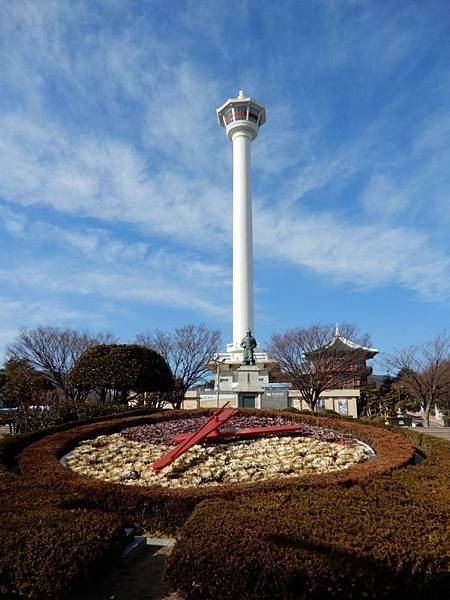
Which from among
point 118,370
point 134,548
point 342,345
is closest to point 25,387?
point 118,370

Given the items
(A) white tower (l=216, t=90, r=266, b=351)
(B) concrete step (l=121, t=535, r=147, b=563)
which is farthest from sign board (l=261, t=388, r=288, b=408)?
(B) concrete step (l=121, t=535, r=147, b=563)

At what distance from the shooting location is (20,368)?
3008 cm

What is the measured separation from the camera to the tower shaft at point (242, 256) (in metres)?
44.8

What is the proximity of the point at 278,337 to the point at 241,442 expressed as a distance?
24976 millimetres

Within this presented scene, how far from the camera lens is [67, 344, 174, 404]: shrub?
17.0 m

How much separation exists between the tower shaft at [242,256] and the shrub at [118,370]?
1065 inches

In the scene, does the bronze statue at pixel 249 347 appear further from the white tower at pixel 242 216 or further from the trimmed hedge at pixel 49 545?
the white tower at pixel 242 216

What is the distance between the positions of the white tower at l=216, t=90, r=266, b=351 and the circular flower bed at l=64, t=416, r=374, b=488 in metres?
35.1

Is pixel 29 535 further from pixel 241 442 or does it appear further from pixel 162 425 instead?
pixel 162 425

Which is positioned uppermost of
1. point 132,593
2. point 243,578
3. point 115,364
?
point 115,364

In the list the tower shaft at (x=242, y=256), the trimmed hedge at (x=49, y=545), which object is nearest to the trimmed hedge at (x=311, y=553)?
the trimmed hedge at (x=49, y=545)

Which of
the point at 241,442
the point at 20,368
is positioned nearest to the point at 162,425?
the point at 241,442

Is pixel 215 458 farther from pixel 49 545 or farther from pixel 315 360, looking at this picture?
pixel 315 360

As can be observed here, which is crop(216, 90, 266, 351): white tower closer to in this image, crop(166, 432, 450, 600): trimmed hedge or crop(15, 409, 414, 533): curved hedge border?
crop(15, 409, 414, 533): curved hedge border
